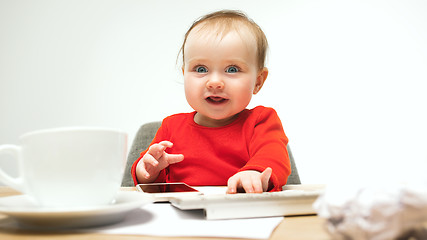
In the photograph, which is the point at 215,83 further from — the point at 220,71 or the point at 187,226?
the point at 187,226

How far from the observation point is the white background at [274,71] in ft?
7.41

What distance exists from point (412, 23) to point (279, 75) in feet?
3.08

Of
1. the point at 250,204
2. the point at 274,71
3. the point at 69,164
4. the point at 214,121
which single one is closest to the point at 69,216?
the point at 69,164

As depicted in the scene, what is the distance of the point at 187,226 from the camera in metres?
0.39

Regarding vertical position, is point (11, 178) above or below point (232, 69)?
below

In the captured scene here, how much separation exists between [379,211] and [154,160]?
62cm

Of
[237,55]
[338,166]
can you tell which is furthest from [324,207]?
[338,166]

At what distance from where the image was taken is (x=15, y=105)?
98.3 inches

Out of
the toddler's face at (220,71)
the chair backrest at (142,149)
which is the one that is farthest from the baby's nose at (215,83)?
the chair backrest at (142,149)

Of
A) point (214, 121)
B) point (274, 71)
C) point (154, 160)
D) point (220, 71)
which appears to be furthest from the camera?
point (274, 71)

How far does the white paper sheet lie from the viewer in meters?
0.35

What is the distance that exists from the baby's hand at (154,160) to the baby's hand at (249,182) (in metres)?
0.20

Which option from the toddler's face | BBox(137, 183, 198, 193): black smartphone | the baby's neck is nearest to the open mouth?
the toddler's face

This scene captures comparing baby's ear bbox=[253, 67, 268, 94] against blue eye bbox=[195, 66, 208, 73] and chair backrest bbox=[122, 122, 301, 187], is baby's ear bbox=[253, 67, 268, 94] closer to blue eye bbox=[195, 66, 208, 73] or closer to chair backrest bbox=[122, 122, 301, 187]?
blue eye bbox=[195, 66, 208, 73]
